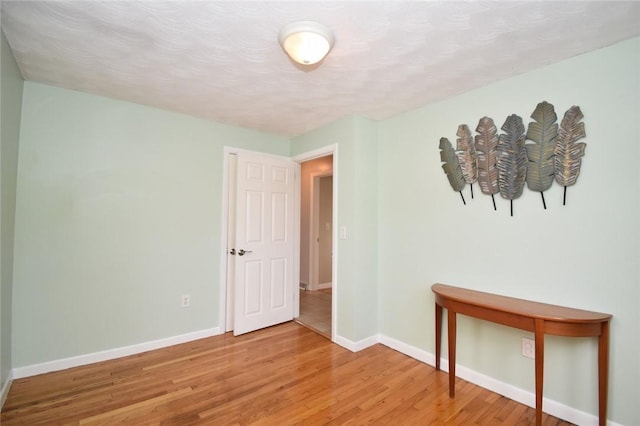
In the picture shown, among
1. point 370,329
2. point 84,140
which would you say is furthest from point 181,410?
point 84,140

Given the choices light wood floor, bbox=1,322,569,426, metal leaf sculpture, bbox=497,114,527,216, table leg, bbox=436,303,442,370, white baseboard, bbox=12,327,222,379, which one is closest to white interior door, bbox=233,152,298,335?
white baseboard, bbox=12,327,222,379

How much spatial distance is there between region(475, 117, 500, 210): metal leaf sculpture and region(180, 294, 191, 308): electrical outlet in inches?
115

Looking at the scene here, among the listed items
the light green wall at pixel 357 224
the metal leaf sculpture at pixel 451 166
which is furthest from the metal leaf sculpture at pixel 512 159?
the light green wall at pixel 357 224

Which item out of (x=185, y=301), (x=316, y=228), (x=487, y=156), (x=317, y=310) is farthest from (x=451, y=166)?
(x=316, y=228)

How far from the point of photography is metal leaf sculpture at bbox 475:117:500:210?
86.5 inches

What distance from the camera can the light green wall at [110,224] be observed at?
2303 mm

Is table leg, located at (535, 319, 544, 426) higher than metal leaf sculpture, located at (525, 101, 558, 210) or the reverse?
the reverse

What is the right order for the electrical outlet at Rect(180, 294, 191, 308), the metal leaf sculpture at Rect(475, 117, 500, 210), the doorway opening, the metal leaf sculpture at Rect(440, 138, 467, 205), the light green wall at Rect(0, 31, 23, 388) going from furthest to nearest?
the doorway opening → the electrical outlet at Rect(180, 294, 191, 308) → the metal leaf sculpture at Rect(440, 138, 467, 205) → the metal leaf sculpture at Rect(475, 117, 500, 210) → the light green wall at Rect(0, 31, 23, 388)

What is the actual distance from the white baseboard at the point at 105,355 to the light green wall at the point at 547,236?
82.0 inches

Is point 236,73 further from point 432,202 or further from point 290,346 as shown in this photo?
point 290,346

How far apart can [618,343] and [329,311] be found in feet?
9.45

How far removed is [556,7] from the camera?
1449 mm

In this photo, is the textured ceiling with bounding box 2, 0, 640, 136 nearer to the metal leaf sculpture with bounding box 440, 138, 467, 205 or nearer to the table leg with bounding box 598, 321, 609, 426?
the metal leaf sculpture with bounding box 440, 138, 467, 205

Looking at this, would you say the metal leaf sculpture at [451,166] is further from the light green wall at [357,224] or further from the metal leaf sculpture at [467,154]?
the light green wall at [357,224]
